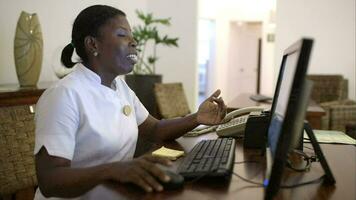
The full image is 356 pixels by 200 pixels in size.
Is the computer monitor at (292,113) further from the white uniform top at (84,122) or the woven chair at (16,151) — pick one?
the woven chair at (16,151)

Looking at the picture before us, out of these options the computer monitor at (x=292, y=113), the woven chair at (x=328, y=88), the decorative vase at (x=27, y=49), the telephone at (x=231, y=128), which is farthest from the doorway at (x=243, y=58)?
the computer monitor at (x=292, y=113)

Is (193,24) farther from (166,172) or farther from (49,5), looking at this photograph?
(166,172)

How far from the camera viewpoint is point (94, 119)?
3.95 ft

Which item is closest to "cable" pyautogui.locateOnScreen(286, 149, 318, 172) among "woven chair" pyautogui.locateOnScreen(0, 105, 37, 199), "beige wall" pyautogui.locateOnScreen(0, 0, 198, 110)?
"woven chair" pyautogui.locateOnScreen(0, 105, 37, 199)

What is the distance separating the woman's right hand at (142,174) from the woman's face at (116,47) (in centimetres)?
49

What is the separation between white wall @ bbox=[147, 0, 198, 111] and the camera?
5.14 meters

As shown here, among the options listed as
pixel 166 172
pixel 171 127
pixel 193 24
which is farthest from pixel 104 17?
pixel 193 24

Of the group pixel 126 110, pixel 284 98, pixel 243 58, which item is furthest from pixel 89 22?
pixel 243 58

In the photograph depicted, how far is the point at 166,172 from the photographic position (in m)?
0.92

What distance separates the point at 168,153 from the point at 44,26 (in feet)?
7.47

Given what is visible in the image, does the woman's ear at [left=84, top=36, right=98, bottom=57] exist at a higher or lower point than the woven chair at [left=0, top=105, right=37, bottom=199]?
higher

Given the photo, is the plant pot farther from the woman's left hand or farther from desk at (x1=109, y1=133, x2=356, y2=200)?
desk at (x1=109, y1=133, x2=356, y2=200)

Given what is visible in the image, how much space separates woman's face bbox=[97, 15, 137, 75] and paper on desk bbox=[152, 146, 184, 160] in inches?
12.3

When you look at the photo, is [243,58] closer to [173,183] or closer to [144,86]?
[144,86]
